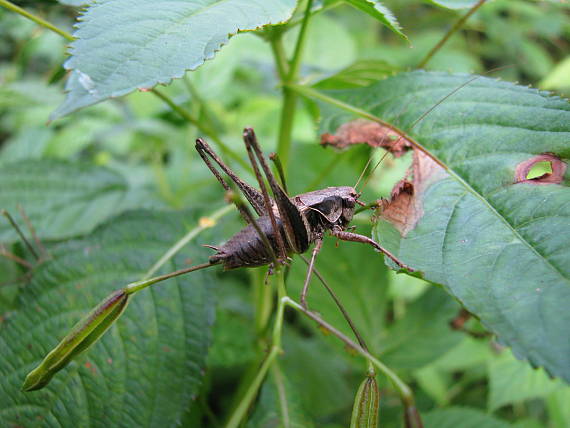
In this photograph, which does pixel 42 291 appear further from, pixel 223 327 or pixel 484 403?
pixel 484 403

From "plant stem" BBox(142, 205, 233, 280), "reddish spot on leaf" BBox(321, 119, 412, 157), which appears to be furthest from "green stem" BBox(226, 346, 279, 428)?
"reddish spot on leaf" BBox(321, 119, 412, 157)

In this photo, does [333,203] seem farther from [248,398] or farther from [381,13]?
[248,398]

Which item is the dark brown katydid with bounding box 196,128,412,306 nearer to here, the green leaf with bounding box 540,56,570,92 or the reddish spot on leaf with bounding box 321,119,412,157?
the reddish spot on leaf with bounding box 321,119,412,157

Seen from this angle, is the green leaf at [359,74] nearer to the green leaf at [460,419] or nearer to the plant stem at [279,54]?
the plant stem at [279,54]

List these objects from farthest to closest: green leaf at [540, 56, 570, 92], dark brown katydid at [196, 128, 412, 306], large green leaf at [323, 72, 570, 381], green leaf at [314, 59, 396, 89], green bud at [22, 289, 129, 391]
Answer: green leaf at [540, 56, 570, 92], green leaf at [314, 59, 396, 89], dark brown katydid at [196, 128, 412, 306], green bud at [22, 289, 129, 391], large green leaf at [323, 72, 570, 381]

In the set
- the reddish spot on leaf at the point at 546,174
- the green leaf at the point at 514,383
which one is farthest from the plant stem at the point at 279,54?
the green leaf at the point at 514,383

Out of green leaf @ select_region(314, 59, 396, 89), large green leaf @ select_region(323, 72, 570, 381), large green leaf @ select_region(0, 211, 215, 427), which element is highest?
green leaf @ select_region(314, 59, 396, 89)

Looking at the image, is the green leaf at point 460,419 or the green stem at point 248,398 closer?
the green stem at point 248,398

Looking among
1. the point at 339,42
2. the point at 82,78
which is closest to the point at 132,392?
the point at 82,78
